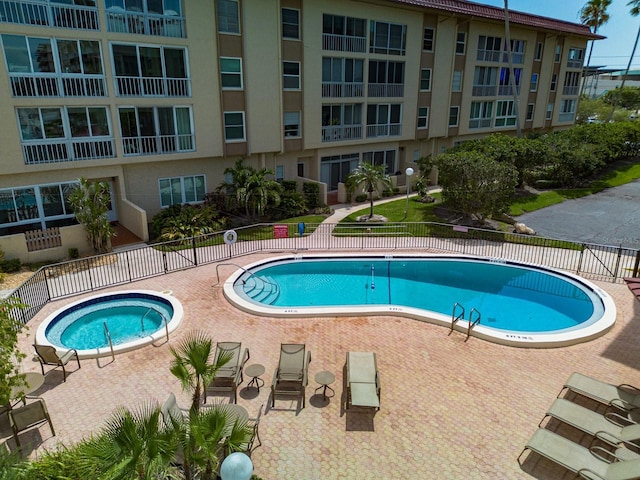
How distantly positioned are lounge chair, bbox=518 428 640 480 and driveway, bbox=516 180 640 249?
1654 cm

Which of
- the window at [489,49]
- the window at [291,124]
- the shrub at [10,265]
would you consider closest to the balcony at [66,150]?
the shrub at [10,265]

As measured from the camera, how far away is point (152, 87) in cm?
2328

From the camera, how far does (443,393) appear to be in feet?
37.8

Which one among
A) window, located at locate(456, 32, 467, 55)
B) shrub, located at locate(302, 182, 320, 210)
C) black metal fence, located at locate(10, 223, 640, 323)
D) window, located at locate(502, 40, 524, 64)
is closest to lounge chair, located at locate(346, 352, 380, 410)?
black metal fence, located at locate(10, 223, 640, 323)

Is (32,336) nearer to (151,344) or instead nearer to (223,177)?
(151,344)

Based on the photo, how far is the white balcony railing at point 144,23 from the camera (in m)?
21.4

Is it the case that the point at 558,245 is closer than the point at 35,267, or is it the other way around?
the point at 35,267

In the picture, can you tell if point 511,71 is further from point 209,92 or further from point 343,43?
point 209,92

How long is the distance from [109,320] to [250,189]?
11.2 meters

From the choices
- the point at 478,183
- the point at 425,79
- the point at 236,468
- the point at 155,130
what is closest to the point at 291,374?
the point at 236,468

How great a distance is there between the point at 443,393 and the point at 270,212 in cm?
1768

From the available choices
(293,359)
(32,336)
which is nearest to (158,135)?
(32,336)

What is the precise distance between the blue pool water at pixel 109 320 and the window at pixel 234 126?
41.7ft

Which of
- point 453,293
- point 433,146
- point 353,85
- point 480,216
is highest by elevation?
point 353,85
